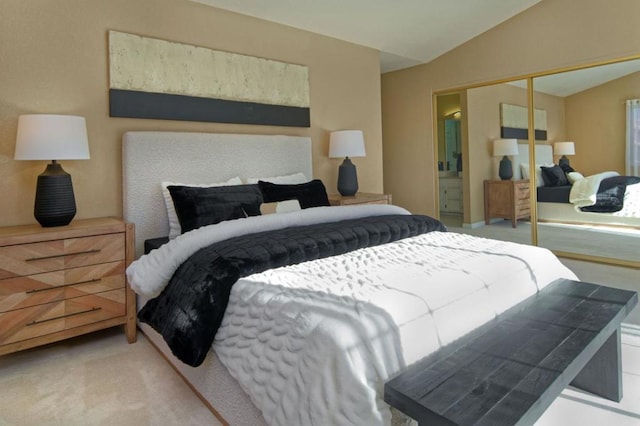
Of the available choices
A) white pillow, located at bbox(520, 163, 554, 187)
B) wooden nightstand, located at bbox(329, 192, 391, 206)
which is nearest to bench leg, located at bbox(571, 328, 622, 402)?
wooden nightstand, located at bbox(329, 192, 391, 206)

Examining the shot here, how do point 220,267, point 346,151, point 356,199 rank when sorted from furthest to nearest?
1. point 346,151
2. point 356,199
3. point 220,267

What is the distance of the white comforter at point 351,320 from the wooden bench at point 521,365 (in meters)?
0.06

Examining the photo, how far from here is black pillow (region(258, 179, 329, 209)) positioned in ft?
10.4

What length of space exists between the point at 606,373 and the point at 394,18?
11.8 ft

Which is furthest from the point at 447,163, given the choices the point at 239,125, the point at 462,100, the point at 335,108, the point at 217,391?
the point at 217,391

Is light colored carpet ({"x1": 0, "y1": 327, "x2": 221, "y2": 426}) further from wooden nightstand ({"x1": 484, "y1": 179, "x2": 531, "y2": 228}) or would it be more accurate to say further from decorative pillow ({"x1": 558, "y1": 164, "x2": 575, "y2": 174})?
decorative pillow ({"x1": 558, "y1": 164, "x2": 575, "y2": 174})

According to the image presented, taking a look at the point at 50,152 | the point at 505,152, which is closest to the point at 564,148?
the point at 505,152

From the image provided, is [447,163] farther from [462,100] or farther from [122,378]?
[122,378]

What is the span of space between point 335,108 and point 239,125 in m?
1.23

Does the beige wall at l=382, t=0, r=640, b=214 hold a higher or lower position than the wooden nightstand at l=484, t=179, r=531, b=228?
higher

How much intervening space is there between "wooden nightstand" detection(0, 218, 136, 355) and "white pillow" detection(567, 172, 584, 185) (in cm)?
426

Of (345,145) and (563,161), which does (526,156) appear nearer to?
(563,161)

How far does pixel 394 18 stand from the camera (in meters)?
4.16

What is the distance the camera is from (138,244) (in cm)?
296
